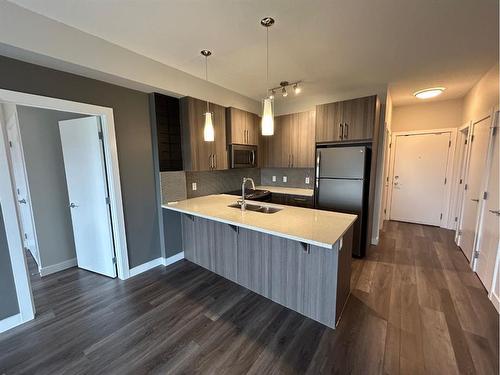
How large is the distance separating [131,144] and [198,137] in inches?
33.4

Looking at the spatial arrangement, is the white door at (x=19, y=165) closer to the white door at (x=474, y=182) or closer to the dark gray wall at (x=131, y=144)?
the dark gray wall at (x=131, y=144)

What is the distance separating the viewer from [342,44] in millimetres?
2166

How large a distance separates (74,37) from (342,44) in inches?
98.6

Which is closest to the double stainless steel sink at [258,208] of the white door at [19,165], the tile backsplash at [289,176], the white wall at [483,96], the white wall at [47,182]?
the tile backsplash at [289,176]

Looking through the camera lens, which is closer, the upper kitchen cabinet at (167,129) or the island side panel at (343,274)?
the island side panel at (343,274)

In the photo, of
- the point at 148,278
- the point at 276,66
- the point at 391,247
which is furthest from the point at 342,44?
the point at 148,278

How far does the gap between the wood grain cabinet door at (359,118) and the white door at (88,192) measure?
129 inches

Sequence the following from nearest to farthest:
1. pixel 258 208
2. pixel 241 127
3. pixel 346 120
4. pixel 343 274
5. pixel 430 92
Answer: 1. pixel 343 274
2. pixel 258 208
3. pixel 346 120
4. pixel 430 92
5. pixel 241 127

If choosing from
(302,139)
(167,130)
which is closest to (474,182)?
(302,139)

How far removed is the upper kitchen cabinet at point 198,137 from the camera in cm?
293

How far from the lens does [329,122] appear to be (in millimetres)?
3346

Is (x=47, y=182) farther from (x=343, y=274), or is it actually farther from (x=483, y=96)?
(x=483, y=96)

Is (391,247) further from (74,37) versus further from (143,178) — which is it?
(74,37)

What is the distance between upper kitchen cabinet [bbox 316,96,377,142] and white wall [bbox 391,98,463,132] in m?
2.45
